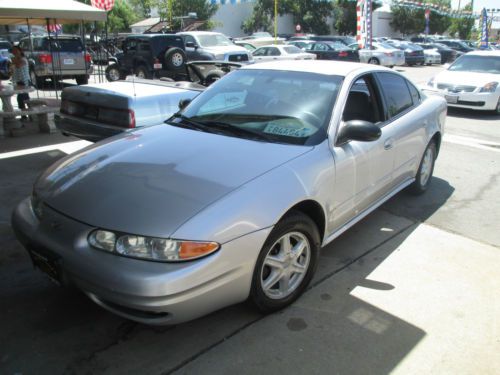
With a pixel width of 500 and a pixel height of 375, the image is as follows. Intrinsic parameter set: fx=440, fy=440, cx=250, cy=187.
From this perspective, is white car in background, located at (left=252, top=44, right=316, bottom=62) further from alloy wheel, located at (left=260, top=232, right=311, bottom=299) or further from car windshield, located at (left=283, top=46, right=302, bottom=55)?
alloy wheel, located at (left=260, top=232, right=311, bottom=299)

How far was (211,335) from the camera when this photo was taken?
8.62 ft

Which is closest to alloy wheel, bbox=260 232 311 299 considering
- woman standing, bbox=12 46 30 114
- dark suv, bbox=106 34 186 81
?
woman standing, bbox=12 46 30 114

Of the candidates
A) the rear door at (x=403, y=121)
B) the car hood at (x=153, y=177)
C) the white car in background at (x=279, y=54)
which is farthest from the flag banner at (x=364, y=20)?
the car hood at (x=153, y=177)

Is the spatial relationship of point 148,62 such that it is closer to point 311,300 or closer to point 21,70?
point 21,70

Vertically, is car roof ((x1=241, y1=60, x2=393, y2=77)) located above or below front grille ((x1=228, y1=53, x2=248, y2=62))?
below

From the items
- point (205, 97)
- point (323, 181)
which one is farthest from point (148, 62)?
point (323, 181)

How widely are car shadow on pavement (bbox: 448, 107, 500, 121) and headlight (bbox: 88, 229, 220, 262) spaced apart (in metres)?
9.86

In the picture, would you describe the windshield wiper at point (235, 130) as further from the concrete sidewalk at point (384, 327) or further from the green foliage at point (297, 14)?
the green foliage at point (297, 14)

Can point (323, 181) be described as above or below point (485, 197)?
above

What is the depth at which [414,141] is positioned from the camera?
14.3 ft

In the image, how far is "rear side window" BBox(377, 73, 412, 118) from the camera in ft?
13.2

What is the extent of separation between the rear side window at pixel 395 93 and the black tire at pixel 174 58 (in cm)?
1102

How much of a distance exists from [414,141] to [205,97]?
2.10m

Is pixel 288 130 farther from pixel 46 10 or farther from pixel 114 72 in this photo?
pixel 114 72
